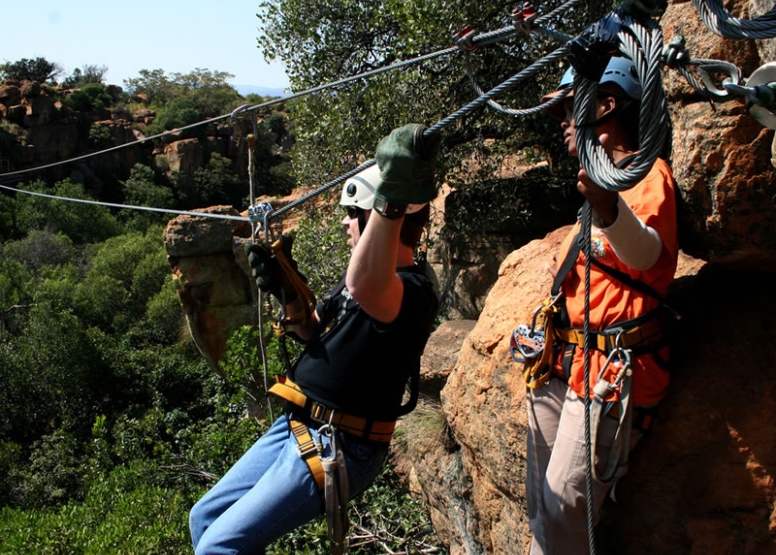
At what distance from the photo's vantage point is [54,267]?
27.7 m

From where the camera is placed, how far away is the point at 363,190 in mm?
2359

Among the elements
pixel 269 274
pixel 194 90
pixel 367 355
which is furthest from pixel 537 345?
pixel 194 90

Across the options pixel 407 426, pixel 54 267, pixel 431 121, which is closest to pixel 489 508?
pixel 407 426

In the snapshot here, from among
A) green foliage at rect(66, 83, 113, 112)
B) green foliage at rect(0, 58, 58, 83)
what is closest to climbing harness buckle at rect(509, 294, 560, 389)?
green foliage at rect(66, 83, 113, 112)

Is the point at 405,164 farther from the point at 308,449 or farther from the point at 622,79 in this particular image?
the point at 308,449

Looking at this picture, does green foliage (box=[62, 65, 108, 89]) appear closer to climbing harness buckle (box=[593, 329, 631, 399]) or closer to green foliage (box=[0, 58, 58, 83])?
green foliage (box=[0, 58, 58, 83])

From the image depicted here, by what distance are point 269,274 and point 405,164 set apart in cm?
95

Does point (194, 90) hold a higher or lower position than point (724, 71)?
higher

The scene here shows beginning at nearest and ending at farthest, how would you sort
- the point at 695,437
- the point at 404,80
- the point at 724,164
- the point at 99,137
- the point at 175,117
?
the point at 724,164, the point at 695,437, the point at 404,80, the point at 99,137, the point at 175,117

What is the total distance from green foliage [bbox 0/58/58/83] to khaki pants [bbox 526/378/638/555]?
2067 inches

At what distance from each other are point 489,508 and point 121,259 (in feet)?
84.1

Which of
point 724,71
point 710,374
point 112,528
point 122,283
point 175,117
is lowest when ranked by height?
point 112,528

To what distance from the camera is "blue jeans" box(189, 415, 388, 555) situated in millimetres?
2377

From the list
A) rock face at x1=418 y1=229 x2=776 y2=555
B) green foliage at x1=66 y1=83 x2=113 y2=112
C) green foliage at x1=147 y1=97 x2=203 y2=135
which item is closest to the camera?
rock face at x1=418 y1=229 x2=776 y2=555
